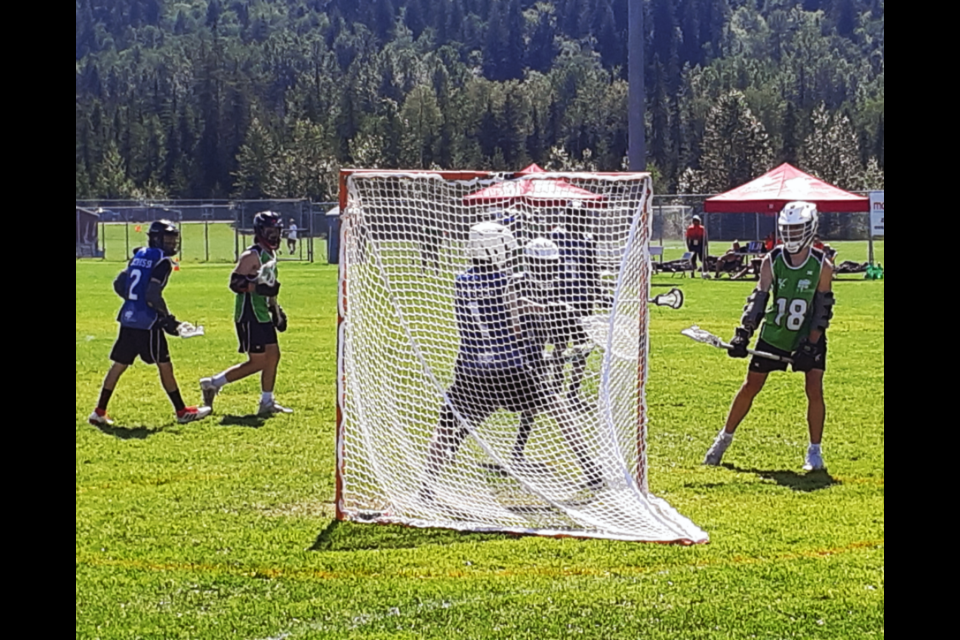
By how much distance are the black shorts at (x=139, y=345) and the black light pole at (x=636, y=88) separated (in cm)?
722

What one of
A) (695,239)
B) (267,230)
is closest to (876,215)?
(695,239)

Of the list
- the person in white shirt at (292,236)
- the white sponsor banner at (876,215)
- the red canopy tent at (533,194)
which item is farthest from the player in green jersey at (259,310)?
the person in white shirt at (292,236)

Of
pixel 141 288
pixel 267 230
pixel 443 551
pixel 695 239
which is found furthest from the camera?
pixel 695 239

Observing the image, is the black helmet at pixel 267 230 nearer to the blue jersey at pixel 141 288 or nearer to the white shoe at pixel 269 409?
the blue jersey at pixel 141 288

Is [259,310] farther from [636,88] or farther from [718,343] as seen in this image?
[636,88]

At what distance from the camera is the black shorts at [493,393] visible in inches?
319

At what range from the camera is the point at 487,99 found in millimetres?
123188

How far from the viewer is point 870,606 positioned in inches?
224

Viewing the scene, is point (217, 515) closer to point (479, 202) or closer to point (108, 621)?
point (108, 621)

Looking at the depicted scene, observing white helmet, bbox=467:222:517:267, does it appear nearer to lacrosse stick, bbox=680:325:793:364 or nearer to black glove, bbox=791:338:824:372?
lacrosse stick, bbox=680:325:793:364

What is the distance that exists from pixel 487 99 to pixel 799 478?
117m

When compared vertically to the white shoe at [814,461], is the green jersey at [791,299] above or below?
above

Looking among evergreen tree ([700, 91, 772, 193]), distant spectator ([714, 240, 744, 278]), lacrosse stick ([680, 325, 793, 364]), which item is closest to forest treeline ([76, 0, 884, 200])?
evergreen tree ([700, 91, 772, 193])
